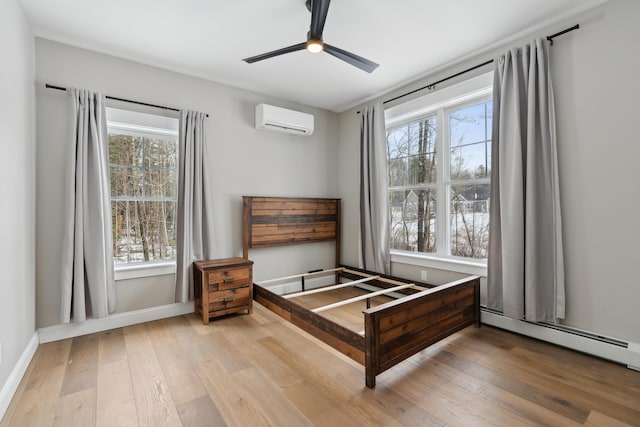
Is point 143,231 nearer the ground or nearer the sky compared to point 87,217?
nearer the ground

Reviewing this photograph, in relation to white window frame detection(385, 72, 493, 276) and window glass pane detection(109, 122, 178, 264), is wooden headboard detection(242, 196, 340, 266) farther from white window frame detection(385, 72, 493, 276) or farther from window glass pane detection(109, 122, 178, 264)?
white window frame detection(385, 72, 493, 276)

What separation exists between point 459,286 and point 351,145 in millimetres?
2600

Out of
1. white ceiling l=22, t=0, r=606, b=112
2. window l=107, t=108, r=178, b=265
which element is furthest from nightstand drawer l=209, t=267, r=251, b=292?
white ceiling l=22, t=0, r=606, b=112

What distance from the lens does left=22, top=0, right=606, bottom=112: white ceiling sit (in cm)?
229

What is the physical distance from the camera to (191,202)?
324 cm

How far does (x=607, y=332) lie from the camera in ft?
7.34

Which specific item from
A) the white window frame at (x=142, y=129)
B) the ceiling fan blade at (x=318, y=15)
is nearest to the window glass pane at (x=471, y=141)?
the ceiling fan blade at (x=318, y=15)

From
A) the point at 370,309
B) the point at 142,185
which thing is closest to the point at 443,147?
the point at 370,309

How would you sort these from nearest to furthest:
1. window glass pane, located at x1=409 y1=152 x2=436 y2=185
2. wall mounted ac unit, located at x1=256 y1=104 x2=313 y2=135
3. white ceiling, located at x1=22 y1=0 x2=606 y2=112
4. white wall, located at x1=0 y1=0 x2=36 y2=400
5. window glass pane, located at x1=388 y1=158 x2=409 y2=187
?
white wall, located at x1=0 y1=0 x2=36 y2=400 < white ceiling, located at x1=22 y1=0 x2=606 y2=112 < window glass pane, located at x1=409 y1=152 x2=436 y2=185 < wall mounted ac unit, located at x1=256 y1=104 x2=313 y2=135 < window glass pane, located at x1=388 y1=158 x2=409 y2=187

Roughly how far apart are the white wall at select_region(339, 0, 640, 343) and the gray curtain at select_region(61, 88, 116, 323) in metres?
3.98

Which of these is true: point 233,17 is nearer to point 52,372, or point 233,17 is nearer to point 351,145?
point 351,145

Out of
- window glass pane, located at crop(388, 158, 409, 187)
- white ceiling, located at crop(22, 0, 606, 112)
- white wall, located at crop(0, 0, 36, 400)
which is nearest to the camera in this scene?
white wall, located at crop(0, 0, 36, 400)

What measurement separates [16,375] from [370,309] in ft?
7.67

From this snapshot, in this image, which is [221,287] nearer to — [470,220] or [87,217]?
[87,217]
